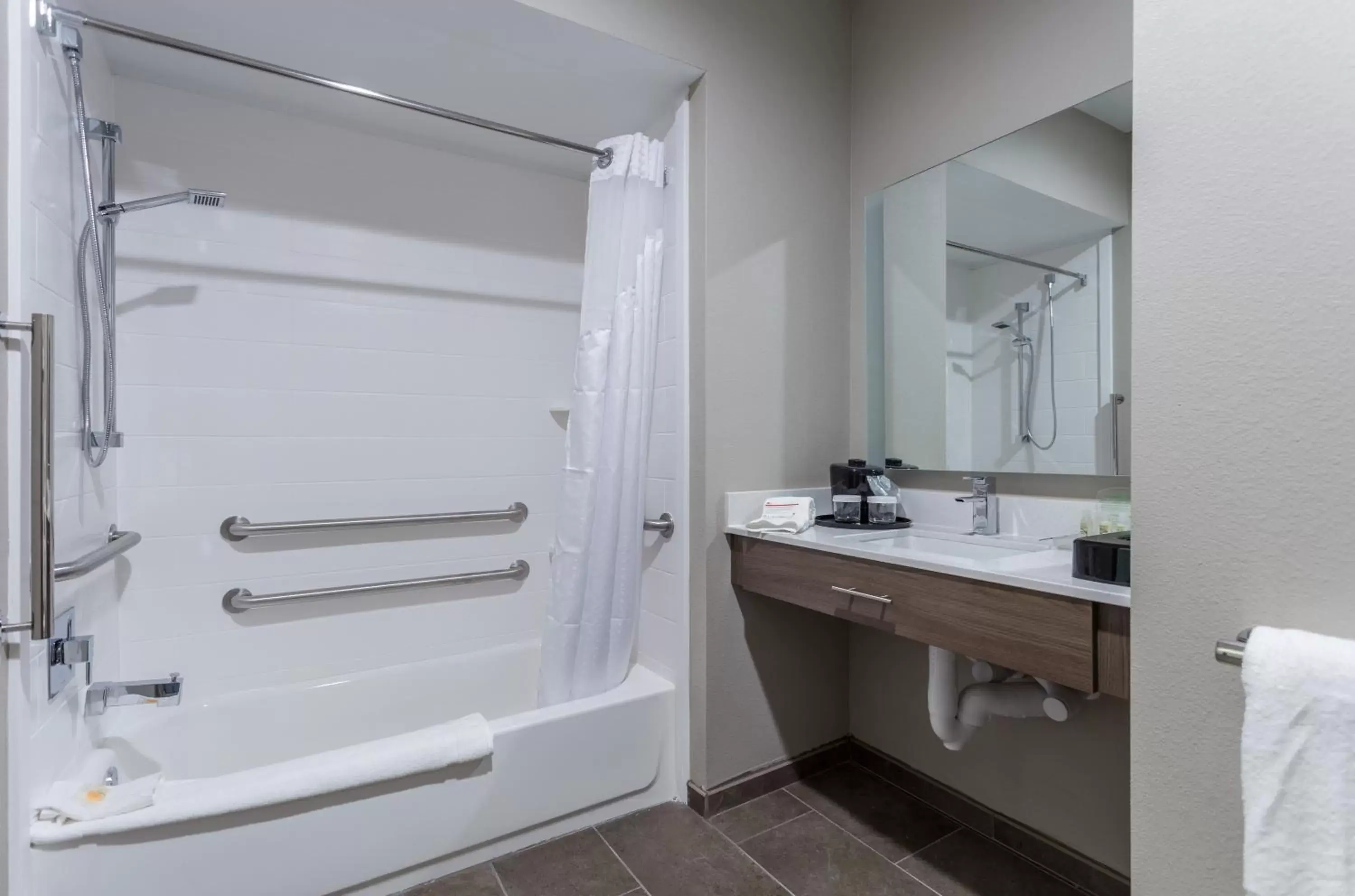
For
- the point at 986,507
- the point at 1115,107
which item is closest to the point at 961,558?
the point at 986,507

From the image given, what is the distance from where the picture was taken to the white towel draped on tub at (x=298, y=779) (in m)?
1.33

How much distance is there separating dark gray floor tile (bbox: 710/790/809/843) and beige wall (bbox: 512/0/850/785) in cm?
10

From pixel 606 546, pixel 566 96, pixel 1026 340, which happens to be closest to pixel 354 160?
pixel 566 96

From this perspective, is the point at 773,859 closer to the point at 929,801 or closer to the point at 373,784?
the point at 929,801

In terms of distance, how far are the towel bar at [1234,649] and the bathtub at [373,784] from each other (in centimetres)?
143

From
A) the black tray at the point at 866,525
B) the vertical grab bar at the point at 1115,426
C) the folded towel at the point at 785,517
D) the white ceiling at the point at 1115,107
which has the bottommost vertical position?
the black tray at the point at 866,525

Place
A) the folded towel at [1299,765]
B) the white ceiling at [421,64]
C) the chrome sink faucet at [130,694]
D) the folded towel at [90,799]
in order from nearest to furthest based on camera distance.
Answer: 1. the folded towel at [1299,765]
2. the folded towel at [90,799]
3. the chrome sink faucet at [130,694]
4. the white ceiling at [421,64]

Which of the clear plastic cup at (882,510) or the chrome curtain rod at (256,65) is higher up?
the chrome curtain rod at (256,65)

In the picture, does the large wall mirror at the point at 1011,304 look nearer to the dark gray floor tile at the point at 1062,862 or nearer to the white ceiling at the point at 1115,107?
the white ceiling at the point at 1115,107

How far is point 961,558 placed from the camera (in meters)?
1.58

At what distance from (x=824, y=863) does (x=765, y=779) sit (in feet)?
1.12

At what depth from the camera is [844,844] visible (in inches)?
70.9

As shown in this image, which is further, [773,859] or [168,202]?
[773,859]

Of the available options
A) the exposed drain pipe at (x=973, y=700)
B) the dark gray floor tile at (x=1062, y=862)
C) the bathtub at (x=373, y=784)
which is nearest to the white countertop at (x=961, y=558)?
the exposed drain pipe at (x=973, y=700)
